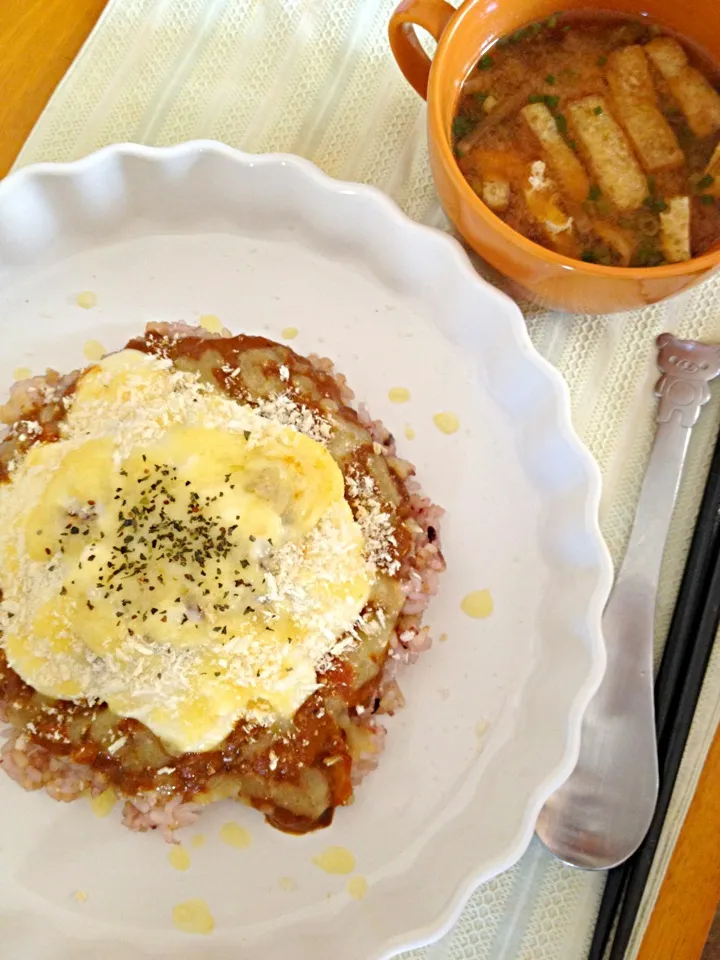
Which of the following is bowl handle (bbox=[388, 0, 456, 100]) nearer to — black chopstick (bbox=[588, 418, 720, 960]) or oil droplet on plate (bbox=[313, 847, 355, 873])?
black chopstick (bbox=[588, 418, 720, 960])

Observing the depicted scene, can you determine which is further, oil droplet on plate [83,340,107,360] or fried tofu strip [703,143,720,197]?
oil droplet on plate [83,340,107,360]

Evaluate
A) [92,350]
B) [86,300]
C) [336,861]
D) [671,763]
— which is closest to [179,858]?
[336,861]

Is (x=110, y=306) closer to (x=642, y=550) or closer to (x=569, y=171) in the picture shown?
(x=569, y=171)

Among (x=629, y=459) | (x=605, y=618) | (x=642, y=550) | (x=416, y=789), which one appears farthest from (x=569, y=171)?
(x=416, y=789)

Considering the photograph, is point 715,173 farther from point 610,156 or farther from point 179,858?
point 179,858

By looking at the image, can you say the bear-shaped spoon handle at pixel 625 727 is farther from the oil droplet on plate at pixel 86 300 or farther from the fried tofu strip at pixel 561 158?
the oil droplet on plate at pixel 86 300

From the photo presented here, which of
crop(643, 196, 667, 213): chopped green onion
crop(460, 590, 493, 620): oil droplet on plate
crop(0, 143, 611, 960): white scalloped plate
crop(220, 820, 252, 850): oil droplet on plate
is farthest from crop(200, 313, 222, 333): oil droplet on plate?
crop(220, 820, 252, 850): oil droplet on plate
